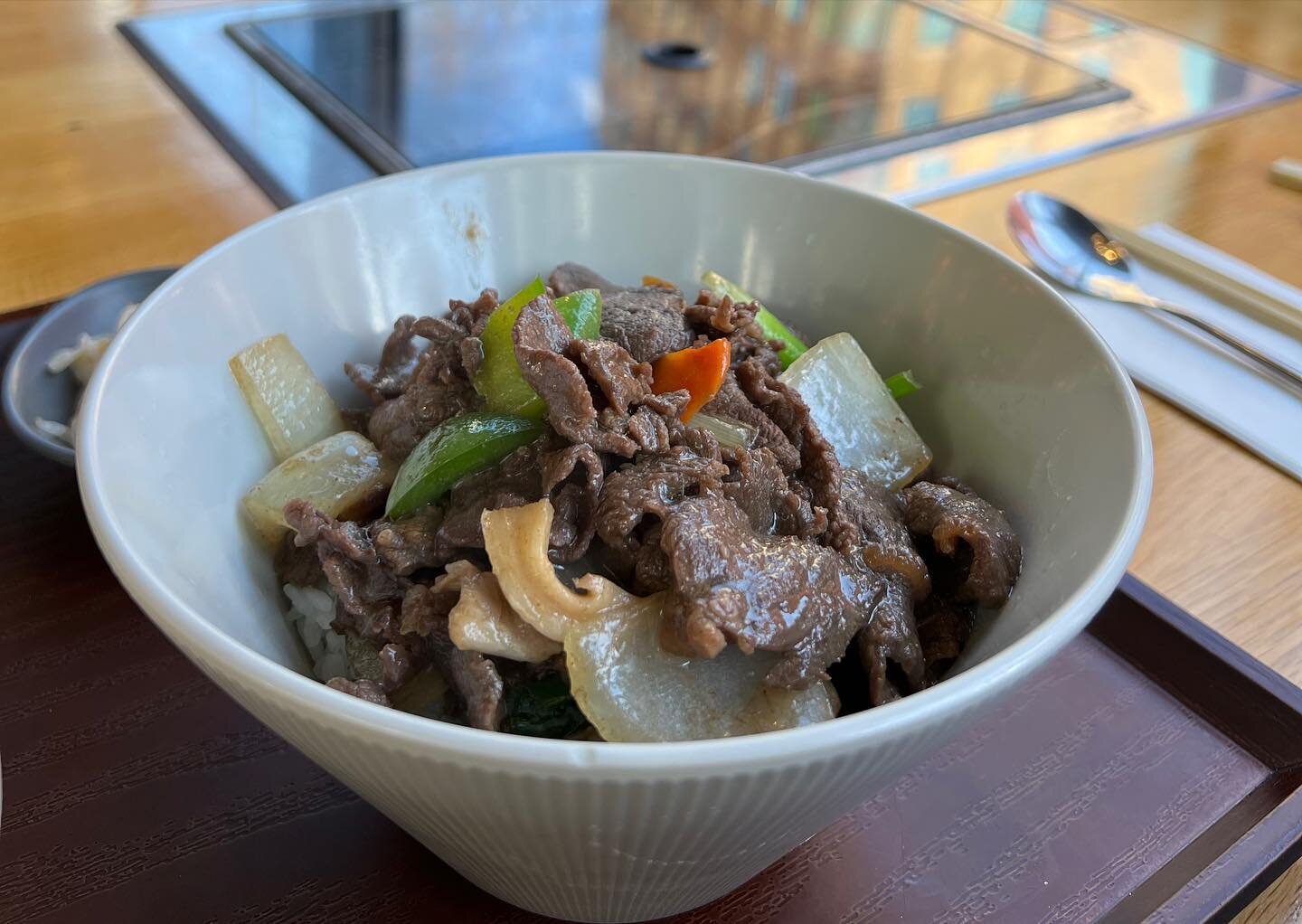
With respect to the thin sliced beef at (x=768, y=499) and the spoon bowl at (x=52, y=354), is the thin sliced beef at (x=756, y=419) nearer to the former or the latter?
the thin sliced beef at (x=768, y=499)

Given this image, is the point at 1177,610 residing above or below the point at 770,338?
below

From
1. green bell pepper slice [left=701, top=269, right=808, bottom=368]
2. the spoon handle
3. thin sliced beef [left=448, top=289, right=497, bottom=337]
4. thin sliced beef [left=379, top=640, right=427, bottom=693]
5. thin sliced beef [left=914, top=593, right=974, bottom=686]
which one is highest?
thin sliced beef [left=448, top=289, right=497, bottom=337]

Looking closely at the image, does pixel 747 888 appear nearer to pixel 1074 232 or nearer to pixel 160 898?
pixel 160 898

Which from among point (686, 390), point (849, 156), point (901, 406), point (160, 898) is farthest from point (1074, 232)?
point (160, 898)

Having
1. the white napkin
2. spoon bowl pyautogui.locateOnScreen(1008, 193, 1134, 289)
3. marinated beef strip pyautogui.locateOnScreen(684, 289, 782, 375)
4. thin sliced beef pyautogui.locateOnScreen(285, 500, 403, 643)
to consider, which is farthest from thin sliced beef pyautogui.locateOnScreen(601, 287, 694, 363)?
spoon bowl pyautogui.locateOnScreen(1008, 193, 1134, 289)

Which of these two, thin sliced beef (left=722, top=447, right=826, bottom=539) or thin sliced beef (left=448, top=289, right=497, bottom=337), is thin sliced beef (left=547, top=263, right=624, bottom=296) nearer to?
thin sliced beef (left=448, top=289, right=497, bottom=337)

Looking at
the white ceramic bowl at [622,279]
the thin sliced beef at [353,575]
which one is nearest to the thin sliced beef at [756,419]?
the white ceramic bowl at [622,279]

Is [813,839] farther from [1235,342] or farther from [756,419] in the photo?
[1235,342]
